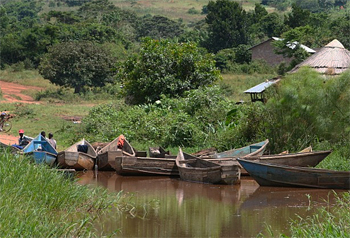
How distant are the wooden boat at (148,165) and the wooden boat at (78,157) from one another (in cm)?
111

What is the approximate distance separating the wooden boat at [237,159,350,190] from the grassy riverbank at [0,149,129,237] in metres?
3.78

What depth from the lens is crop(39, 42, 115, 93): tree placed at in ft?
123

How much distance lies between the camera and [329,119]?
15.9 metres

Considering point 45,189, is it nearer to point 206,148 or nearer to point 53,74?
point 206,148

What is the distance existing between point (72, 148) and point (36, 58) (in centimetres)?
3382

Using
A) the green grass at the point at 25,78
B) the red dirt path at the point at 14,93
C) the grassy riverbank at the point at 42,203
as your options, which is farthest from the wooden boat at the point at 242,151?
the green grass at the point at 25,78

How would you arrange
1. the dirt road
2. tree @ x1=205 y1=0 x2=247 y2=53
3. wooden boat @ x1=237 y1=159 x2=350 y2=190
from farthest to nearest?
tree @ x1=205 y1=0 x2=247 y2=53, the dirt road, wooden boat @ x1=237 y1=159 x2=350 y2=190

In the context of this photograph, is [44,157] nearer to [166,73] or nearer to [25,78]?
[166,73]

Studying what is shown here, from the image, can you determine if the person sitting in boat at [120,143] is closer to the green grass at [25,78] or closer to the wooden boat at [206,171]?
the wooden boat at [206,171]

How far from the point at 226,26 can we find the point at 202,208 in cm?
4348

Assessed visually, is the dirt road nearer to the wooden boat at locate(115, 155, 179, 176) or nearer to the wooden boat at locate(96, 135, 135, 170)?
the wooden boat at locate(96, 135, 135, 170)

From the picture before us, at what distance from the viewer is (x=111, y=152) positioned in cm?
1650

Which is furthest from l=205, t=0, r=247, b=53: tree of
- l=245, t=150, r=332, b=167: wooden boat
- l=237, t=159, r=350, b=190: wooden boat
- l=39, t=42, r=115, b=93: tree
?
l=237, t=159, r=350, b=190: wooden boat

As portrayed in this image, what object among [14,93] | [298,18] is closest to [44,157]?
[14,93]
